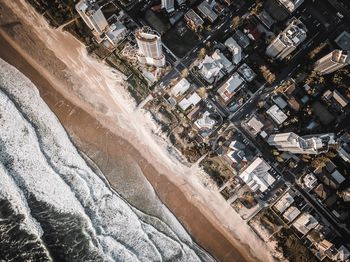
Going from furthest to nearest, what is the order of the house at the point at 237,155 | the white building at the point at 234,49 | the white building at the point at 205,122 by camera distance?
1. the white building at the point at 234,49
2. the white building at the point at 205,122
3. the house at the point at 237,155

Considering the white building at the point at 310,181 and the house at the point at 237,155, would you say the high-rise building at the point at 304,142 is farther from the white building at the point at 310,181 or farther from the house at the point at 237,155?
the house at the point at 237,155

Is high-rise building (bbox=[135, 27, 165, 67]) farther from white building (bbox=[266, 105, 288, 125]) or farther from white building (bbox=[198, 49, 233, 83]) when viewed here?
white building (bbox=[266, 105, 288, 125])

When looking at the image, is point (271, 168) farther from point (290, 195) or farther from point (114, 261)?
point (114, 261)

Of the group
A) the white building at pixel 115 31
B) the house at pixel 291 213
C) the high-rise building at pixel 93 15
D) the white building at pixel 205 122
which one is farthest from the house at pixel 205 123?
the high-rise building at pixel 93 15

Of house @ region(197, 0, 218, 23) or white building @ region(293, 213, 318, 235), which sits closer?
white building @ region(293, 213, 318, 235)

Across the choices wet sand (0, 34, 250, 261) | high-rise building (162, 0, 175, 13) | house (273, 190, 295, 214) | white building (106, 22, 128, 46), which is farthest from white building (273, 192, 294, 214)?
white building (106, 22, 128, 46)
